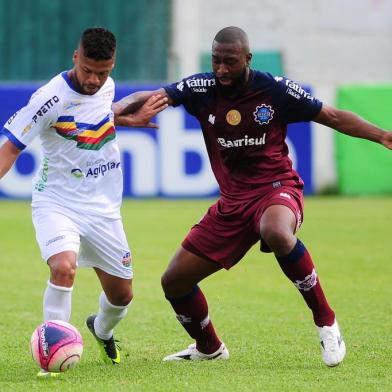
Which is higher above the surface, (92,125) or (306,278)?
(92,125)

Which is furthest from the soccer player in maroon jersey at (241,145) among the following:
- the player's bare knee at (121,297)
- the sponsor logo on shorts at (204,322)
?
the player's bare knee at (121,297)

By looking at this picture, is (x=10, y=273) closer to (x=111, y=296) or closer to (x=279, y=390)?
(x=111, y=296)

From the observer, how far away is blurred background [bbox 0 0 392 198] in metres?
20.0

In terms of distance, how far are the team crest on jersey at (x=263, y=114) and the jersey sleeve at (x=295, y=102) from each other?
76 millimetres

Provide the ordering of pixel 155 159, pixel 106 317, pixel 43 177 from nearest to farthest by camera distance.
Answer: pixel 43 177 < pixel 106 317 < pixel 155 159

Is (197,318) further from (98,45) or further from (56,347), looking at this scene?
(98,45)

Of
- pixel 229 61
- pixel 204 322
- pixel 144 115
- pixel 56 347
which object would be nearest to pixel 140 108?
pixel 144 115

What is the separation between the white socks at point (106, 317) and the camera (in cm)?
786

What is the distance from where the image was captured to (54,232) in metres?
7.27

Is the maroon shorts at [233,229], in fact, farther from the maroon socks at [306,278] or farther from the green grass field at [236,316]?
the green grass field at [236,316]

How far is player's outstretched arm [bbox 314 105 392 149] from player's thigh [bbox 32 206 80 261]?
1.85m

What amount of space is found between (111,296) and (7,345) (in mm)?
1137

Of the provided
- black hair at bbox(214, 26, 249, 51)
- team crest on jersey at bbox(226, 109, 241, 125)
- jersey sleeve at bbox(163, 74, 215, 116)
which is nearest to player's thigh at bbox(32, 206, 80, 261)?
jersey sleeve at bbox(163, 74, 215, 116)

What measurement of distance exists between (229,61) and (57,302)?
194cm
